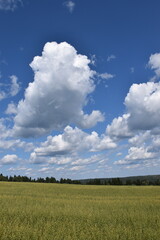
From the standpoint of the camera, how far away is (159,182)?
115 metres

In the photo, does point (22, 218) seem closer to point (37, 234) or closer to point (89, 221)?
point (89, 221)

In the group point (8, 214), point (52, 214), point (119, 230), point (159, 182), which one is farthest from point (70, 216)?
point (159, 182)

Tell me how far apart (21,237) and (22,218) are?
524cm

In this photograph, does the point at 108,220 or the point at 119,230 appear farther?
the point at 108,220

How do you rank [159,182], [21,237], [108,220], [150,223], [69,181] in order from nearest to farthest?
1. [21,237]
2. [150,223]
3. [108,220]
4. [159,182]
5. [69,181]

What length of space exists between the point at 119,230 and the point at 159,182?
10920cm

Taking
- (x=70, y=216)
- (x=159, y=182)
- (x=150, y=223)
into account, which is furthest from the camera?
(x=159, y=182)

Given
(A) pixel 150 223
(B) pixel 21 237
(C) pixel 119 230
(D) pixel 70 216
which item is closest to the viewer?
(B) pixel 21 237

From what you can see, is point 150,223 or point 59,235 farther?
point 150,223

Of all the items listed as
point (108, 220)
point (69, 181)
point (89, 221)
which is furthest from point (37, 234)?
point (69, 181)

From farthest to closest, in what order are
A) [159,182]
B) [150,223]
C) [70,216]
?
[159,182] → [70,216] → [150,223]

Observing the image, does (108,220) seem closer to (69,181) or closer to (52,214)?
(52,214)

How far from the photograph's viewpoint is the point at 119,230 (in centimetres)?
1209

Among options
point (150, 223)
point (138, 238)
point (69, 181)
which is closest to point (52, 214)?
point (150, 223)
